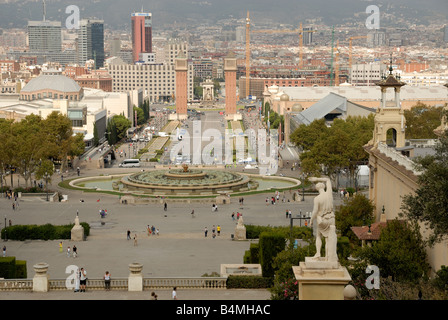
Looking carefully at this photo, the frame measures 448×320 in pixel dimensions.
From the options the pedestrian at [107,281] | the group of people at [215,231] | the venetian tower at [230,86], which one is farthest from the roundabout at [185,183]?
the venetian tower at [230,86]

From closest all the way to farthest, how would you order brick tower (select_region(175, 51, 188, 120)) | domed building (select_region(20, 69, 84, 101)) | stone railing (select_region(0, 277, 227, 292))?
stone railing (select_region(0, 277, 227, 292)), domed building (select_region(20, 69, 84, 101)), brick tower (select_region(175, 51, 188, 120))

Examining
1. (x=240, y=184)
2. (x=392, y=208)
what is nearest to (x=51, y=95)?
(x=240, y=184)

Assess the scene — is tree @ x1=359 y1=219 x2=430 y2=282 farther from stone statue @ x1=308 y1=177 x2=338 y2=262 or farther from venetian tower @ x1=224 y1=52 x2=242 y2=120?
venetian tower @ x1=224 y1=52 x2=242 y2=120

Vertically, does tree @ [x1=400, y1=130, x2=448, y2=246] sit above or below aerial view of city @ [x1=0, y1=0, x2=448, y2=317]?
above

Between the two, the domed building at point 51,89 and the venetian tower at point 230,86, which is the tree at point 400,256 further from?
the venetian tower at point 230,86

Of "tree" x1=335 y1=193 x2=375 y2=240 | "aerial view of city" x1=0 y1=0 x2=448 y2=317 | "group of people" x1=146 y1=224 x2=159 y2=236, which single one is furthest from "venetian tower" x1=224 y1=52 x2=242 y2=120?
"tree" x1=335 y1=193 x2=375 y2=240

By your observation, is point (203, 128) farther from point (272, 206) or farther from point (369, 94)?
point (272, 206)
